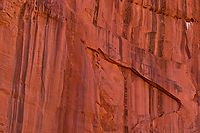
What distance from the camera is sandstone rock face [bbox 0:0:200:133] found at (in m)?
5.54

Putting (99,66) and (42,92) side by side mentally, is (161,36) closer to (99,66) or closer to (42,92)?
A: (99,66)

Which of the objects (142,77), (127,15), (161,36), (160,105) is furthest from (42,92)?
(161,36)

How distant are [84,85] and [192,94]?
3292mm

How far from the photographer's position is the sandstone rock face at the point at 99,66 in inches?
218

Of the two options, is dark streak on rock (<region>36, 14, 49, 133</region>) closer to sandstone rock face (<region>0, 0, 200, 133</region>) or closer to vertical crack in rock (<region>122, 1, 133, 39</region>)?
sandstone rock face (<region>0, 0, 200, 133</region>)

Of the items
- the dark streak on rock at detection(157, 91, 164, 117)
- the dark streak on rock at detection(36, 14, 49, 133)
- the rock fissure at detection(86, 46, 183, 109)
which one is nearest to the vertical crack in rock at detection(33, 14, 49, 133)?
the dark streak on rock at detection(36, 14, 49, 133)

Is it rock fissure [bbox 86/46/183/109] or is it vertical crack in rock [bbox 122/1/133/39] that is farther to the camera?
vertical crack in rock [bbox 122/1/133/39]

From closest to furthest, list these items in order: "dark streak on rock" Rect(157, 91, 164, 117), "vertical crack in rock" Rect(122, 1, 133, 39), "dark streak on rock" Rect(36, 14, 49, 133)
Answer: "dark streak on rock" Rect(36, 14, 49, 133), "dark streak on rock" Rect(157, 91, 164, 117), "vertical crack in rock" Rect(122, 1, 133, 39)

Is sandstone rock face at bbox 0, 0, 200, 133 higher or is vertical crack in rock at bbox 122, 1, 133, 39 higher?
vertical crack in rock at bbox 122, 1, 133, 39

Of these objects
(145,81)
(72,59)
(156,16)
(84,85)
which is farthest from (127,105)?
(156,16)

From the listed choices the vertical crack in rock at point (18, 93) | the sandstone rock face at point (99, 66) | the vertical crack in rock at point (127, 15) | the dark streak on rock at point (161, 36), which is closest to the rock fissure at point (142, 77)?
the sandstone rock face at point (99, 66)

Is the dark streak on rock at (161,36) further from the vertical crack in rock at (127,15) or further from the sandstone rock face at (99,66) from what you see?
the vertical crack in rock at (127,15)

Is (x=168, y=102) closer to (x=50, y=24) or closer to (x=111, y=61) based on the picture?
(x=111, y=61)

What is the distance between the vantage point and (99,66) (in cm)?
690
